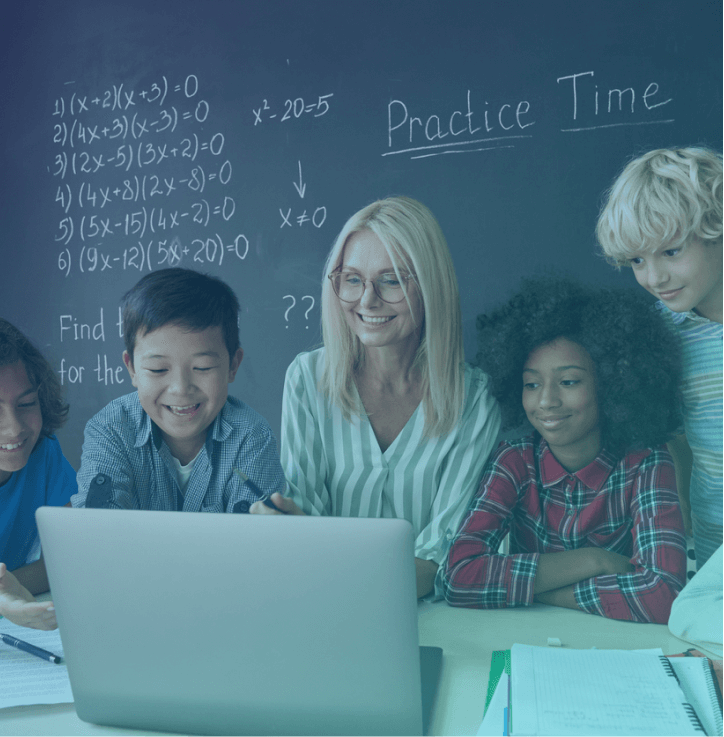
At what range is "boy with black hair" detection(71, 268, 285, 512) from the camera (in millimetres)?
1640

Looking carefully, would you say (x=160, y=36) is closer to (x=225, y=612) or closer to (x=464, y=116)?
(x=464, y=116)

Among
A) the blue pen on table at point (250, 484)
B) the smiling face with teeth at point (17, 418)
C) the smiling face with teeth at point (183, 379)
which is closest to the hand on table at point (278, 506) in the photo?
the blue pen on table at point (250, 484)

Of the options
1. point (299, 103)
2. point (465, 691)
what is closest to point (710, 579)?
point (465, 691)

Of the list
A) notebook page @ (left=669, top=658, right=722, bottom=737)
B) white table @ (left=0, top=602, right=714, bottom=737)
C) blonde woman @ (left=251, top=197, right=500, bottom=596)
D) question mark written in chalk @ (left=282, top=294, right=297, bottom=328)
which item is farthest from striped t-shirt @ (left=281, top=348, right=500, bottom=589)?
notebook page @ (left=669, top=658, right=722, bottom=737)

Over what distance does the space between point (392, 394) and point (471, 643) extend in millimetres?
599

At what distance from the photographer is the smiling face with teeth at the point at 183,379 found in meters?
1.66

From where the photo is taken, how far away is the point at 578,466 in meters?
1.40

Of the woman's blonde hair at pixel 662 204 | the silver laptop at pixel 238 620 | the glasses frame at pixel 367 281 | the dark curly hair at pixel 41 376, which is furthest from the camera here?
the dark curly hair at pixel 41 376

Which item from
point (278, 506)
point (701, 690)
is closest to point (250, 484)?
point (278, 506)

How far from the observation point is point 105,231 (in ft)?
5.89

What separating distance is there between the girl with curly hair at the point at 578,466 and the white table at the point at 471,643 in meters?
0.04

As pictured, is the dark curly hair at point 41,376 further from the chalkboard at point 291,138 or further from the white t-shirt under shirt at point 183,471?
the white t-shirt under shirt at point 183,471

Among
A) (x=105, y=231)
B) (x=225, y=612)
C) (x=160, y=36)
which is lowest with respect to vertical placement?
(x=225, y=612)

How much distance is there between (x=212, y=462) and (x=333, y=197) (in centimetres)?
76
